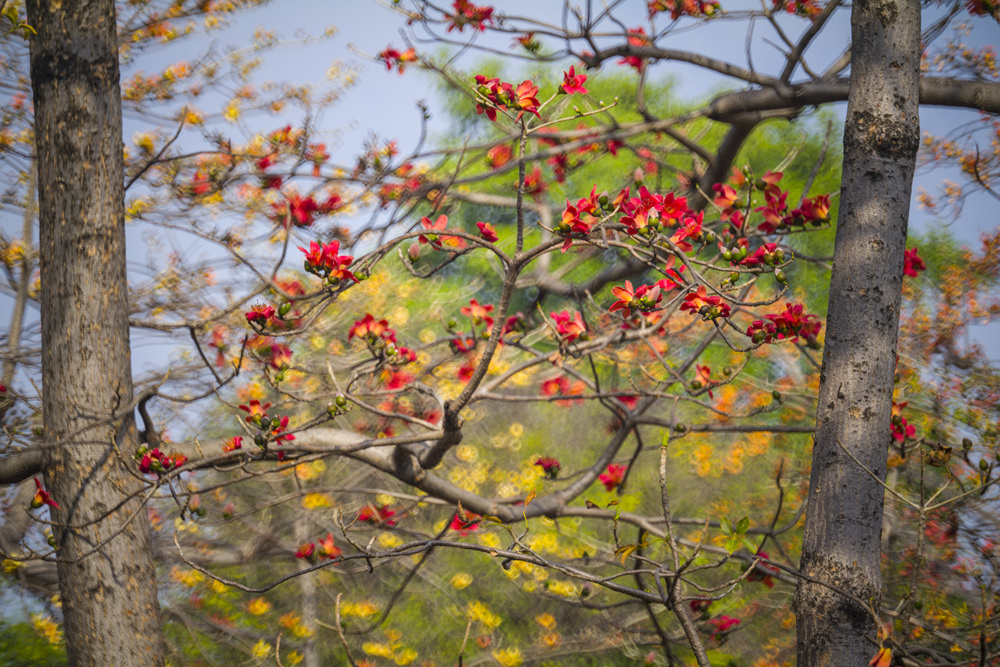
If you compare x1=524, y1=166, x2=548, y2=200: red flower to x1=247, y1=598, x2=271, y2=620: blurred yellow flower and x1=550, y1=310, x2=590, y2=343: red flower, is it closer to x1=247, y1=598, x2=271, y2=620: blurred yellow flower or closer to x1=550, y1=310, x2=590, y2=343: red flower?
x1=550, y1=310, x2=590, y2=343: red flower

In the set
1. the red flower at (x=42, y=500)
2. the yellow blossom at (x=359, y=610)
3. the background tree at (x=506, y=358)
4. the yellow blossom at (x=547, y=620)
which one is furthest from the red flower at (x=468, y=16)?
the yellow blossom at (x=547, y=620)

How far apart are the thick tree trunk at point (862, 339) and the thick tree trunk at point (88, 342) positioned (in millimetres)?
1964

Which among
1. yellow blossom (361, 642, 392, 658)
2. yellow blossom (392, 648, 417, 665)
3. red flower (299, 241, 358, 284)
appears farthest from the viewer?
yellow blossom (392, 648, 417, 665)

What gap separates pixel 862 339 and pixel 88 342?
2.27 metres

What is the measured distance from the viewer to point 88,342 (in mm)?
2033

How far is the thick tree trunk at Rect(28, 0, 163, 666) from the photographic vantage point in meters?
1.95

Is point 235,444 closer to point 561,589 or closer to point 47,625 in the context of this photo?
point 561,589

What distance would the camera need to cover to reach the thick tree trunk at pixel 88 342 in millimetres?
1953

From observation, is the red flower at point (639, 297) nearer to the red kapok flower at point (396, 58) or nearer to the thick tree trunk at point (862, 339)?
the thick tree trunk at point (862, 339)

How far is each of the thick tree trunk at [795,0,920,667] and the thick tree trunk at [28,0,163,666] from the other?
77.3 inches

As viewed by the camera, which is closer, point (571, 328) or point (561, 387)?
point (571, 328)

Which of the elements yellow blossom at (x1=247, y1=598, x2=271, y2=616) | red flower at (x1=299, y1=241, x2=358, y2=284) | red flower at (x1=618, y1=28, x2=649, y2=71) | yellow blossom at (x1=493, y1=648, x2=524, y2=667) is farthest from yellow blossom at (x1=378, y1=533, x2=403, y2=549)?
red flower at (x1=618, y1=28, x2=649, y2=71)

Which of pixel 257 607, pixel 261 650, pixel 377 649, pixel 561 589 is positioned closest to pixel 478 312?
pixel 561 589

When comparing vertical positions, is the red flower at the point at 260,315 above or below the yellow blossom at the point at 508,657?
above
